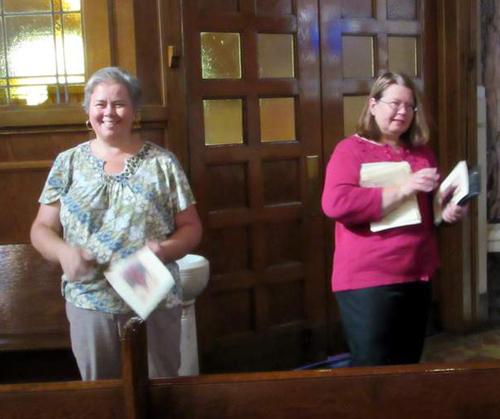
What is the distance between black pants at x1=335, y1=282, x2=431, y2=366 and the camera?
2.32 m

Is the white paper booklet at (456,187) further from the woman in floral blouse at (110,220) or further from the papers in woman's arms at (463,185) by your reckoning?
the woman in floral blouse at (110,220)

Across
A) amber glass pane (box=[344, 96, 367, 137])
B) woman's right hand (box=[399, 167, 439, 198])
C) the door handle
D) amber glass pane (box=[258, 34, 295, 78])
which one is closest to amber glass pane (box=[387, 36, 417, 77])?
amber glass pane (box=[344, 96, 367, 137])

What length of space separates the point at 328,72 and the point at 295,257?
3.04 feet

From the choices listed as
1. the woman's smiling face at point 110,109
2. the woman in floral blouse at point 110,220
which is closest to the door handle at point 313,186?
the woman in floral blouse at point 110,220

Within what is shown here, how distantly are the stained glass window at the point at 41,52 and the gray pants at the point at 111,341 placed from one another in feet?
4.75

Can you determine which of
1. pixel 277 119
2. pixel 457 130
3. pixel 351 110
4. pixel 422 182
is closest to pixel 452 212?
pixel 422 182

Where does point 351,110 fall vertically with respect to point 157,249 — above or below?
above

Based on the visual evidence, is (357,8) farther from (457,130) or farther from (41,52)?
(41,52)

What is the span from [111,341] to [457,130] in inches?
106

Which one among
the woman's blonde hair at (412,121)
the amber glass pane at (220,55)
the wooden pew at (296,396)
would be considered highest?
the amber glass pane at (220,55)

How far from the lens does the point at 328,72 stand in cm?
382

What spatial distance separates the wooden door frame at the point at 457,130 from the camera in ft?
13.5

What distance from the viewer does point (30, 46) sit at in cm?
326

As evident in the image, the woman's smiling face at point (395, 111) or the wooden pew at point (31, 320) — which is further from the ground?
the woman's smiling face at point (395, 111)
